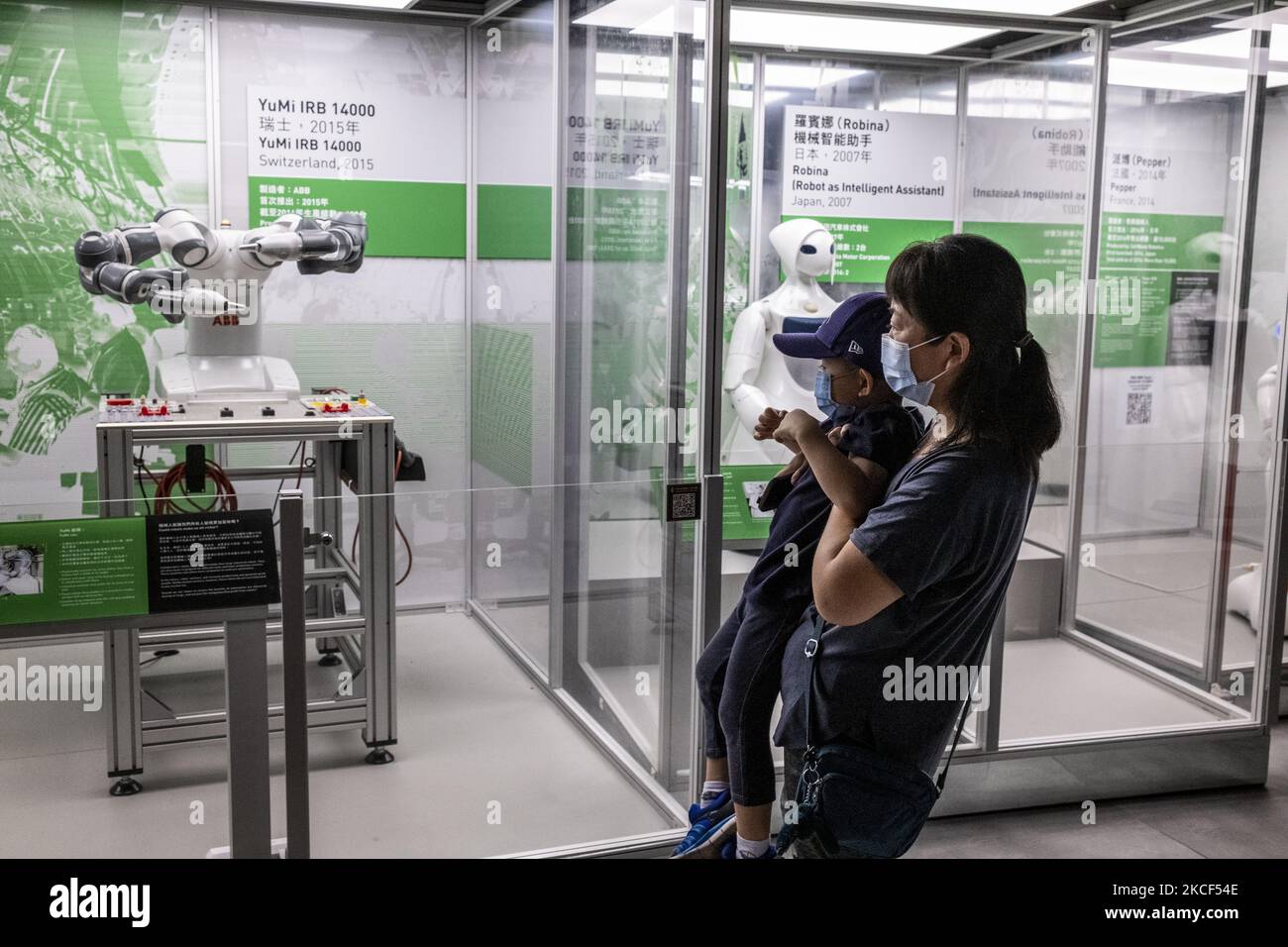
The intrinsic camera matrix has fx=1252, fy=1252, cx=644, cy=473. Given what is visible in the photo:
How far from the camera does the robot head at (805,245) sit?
360 centimetres

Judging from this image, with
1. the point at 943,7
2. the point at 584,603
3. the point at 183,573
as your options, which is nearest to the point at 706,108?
the point at 943,7

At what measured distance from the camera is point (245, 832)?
7.28 ft

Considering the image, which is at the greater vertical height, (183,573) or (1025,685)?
(183,573)

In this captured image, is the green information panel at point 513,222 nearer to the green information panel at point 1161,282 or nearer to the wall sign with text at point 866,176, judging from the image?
the wall sign with text at point 866,176

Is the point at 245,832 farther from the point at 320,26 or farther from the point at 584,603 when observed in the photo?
the point at 320,26

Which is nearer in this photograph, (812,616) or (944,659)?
(944,659)

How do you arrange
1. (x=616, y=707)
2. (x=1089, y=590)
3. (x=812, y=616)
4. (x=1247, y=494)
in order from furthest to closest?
(x=1089, y=590), (x=1247, y=494), (x=616, y=707), (x=812, y=616)

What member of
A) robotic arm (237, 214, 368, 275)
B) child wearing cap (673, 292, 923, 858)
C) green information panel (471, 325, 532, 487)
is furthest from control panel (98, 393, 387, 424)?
child wearing cap (673, 292, 923, 858)

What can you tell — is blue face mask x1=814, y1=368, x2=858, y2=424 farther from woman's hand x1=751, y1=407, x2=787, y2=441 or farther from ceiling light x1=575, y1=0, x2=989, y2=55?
ceiling light x1=575, y1=0, x2=989, y2=55

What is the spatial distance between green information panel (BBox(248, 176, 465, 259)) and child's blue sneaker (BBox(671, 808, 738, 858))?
246cm

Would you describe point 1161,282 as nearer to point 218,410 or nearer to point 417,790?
point 417,790

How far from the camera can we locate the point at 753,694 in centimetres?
210

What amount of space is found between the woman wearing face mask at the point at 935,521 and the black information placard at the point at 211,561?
962 millimetres

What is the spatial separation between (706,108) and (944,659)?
157 cm
